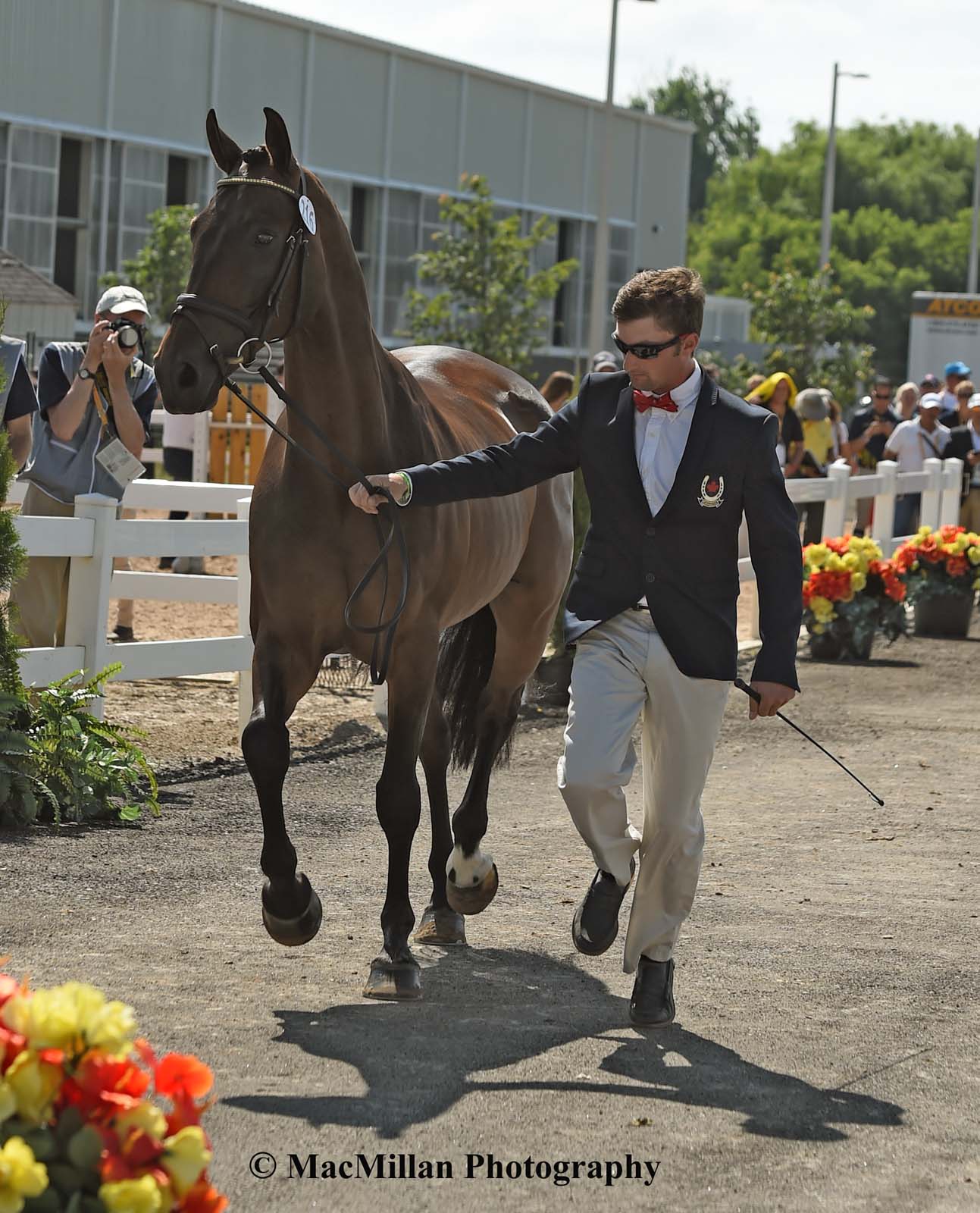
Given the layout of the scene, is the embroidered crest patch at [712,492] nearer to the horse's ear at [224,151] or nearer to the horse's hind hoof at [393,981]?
the horse's hind hoof at [393,981]

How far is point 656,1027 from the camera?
509 cm

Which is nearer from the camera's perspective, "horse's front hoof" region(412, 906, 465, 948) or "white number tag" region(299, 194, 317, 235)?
"white number tag" region(299, 194, 317, 235)

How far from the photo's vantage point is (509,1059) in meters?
4.74

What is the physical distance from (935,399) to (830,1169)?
1663cm

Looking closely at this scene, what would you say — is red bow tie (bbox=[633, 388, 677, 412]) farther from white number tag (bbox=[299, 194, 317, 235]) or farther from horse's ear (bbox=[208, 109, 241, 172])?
horse's ear (bbox=[208, 109, 241, 172])

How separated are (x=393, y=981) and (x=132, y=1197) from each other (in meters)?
2.84

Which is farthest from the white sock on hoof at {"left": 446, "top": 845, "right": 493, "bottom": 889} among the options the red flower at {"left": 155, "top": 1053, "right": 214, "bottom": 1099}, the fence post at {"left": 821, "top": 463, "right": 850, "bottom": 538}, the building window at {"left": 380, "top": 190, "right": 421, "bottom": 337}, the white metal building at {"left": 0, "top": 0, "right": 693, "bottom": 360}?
the building window at {"left": 380, "top": 190, "right": 421, "bottom": 337}

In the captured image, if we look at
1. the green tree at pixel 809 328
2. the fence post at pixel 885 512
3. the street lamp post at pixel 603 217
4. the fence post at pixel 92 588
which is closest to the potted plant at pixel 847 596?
the fence post at pixel 885 512

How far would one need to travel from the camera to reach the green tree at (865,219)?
8712 centimetres

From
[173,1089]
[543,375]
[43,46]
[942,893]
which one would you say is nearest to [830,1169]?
[173,1089]

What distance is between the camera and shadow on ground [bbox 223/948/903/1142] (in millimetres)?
4309

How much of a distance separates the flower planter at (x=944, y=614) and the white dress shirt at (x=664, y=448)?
35.5ft

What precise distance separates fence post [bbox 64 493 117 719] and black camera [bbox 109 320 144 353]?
0.76 meters

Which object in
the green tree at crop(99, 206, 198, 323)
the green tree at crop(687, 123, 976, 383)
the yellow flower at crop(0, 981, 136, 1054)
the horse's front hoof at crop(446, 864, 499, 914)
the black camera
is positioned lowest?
the horse's front hoof at crop(446, 864, 499, 914)
